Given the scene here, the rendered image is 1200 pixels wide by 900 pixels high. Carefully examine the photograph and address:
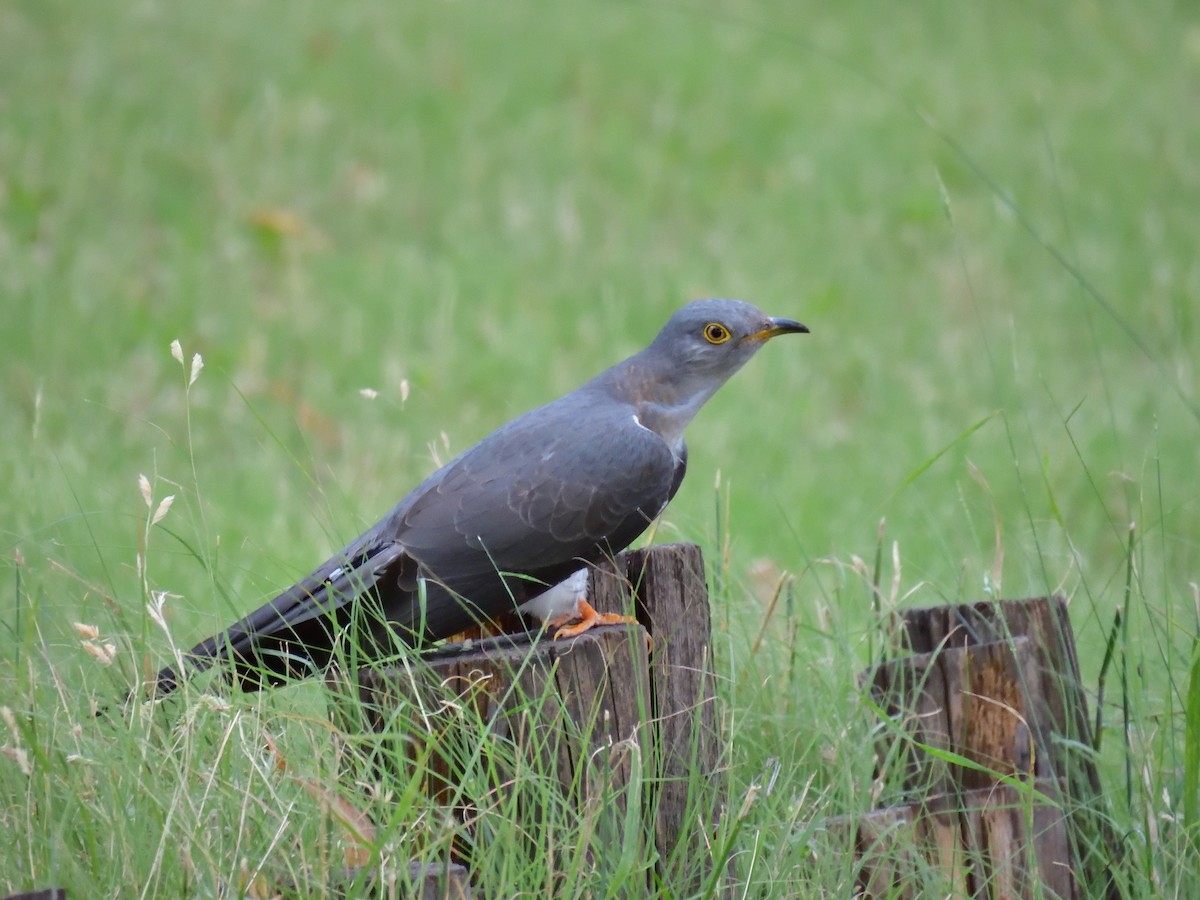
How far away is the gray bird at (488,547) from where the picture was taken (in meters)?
2.90

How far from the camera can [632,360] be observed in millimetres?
3691

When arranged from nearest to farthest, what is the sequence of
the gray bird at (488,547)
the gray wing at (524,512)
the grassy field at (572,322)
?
the grassy field at (572,322) → the gray bird at (488,547) → the gray wing at (524,512)

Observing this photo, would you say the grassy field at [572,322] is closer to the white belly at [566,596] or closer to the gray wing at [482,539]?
the gray wing at [482,539]

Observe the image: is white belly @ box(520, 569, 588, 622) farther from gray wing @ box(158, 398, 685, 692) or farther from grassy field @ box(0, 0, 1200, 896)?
grassy field @ box(0, 0, 1200, 896)

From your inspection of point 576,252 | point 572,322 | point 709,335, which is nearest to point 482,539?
point 709,335

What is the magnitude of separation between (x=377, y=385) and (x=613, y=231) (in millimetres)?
2594

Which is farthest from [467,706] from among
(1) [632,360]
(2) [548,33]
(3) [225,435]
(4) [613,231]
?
(2) [548,33]

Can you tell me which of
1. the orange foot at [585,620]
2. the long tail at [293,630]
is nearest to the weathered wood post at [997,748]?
the orange foot at [585,620]

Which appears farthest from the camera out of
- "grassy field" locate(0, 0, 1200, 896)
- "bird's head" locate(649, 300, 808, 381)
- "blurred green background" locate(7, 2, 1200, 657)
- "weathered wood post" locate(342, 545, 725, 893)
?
"blurred green background" locate(7, 2, 1200, 657)

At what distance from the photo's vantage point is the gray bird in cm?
290

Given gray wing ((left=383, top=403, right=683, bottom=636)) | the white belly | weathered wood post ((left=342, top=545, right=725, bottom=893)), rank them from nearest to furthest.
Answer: weathered wood post ((left=342, top=545, right=725, bottom=893))
gray wing ((left=383, top=403, right=683, bottom=636))
the white belly

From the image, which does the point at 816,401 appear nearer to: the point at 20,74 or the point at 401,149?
the point at 401,149

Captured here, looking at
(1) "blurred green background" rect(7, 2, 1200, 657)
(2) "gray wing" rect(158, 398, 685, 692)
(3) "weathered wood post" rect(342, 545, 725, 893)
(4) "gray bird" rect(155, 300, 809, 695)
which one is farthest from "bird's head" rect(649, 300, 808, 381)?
(1) "blurred green background" rect(7, 2, 1200, 657)

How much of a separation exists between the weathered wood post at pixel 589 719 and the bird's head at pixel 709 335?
0.96 m
